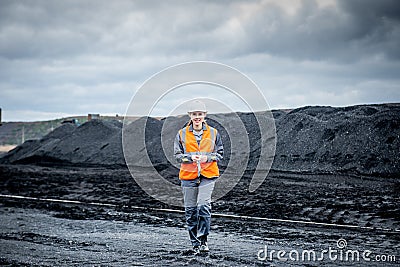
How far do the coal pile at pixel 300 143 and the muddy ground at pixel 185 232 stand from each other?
187cm

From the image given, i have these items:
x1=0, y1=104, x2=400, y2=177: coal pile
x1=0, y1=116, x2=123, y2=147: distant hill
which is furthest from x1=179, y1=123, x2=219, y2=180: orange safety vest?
x1=0, y1=116, x2=123, y2=147: distant hill

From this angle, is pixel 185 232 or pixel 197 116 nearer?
pixel 197 116

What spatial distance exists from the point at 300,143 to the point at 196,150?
536 inches

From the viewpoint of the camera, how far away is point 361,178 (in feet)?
51.2

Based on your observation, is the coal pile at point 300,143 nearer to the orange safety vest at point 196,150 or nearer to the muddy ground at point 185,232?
the muddy ground at point 185,232

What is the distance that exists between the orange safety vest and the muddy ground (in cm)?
95

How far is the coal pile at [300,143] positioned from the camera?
56.1ft

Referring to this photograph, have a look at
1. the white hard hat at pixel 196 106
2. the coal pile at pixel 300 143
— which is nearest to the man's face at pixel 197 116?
the white hard hat at pixel 196 106

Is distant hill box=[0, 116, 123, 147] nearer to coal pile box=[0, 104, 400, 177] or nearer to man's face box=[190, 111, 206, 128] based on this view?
coal pile box=[0, 104, 400, 177]

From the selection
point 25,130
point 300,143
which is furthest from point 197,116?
point 25,130

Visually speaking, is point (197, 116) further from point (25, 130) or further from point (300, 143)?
point (25, 130)

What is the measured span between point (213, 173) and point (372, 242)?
249 centimetres

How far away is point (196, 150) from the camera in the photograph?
6.24 m

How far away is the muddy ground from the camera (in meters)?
6.11
